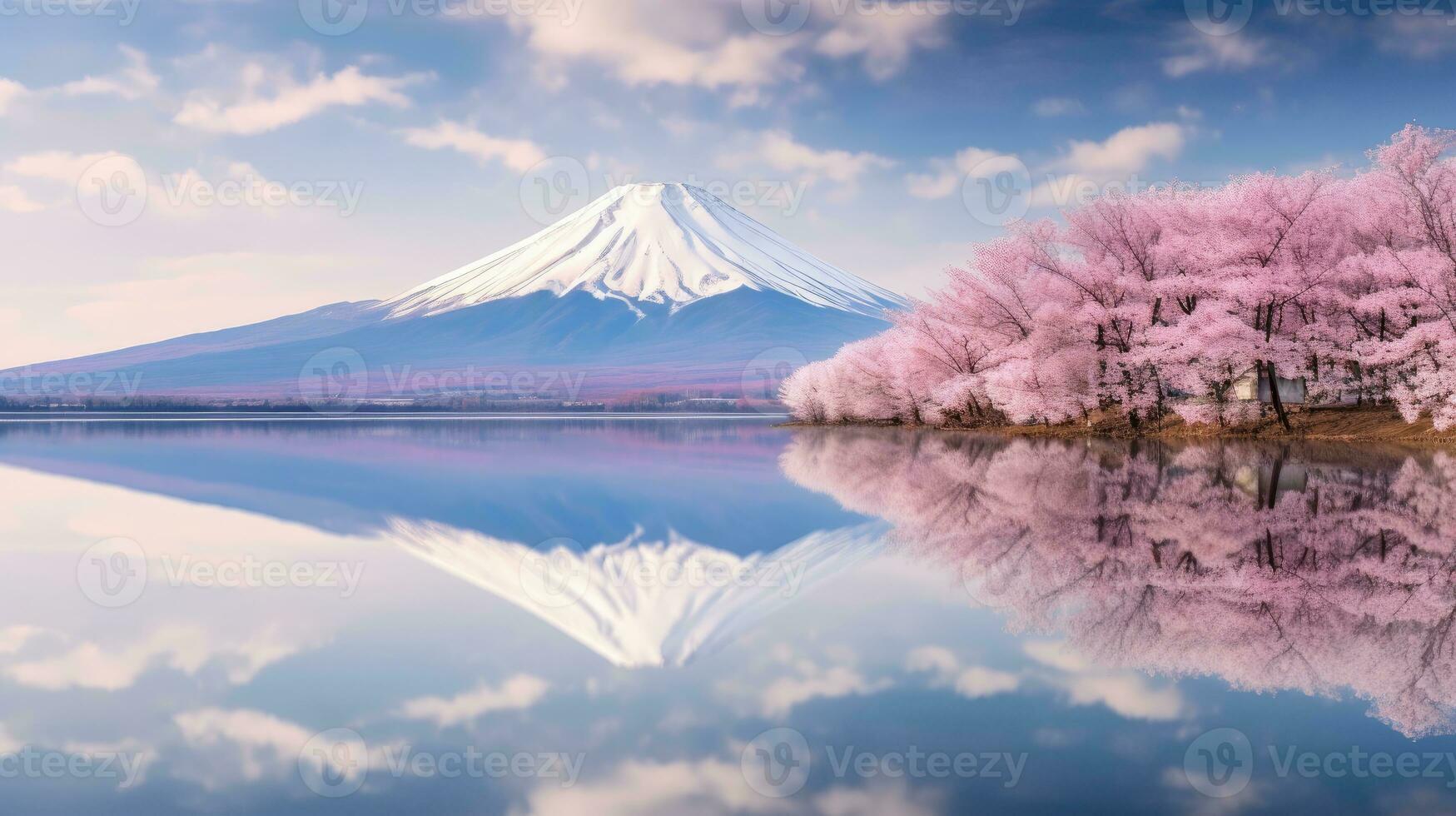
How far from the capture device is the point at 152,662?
6316mm

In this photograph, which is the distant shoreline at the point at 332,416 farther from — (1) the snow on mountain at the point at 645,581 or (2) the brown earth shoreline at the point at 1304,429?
(1) the snow on mountain at the point at 645,581

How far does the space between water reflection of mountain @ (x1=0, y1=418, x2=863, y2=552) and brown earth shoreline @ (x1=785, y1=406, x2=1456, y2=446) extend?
1245 centimetres

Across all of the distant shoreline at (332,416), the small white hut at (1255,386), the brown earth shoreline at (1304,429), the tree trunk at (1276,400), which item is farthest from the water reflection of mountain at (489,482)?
the distant shoreline at (332,416)

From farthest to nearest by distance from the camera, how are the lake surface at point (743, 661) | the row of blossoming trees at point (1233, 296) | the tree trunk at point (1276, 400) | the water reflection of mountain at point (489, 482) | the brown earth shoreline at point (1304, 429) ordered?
the tree trunk at point (1276, 400) < the brown earth shoreline at point (1304, 429) < the row of blossoming trees at point (1233, 296) < the water reflection of mountain at point (489, 482) < the lake surface at point (743, 661)

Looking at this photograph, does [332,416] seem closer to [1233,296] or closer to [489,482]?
[489,482]

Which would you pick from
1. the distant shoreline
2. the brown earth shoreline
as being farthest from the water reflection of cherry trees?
the distant shoreline

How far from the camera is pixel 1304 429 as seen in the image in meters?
34.2

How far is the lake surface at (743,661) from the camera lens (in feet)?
14.2

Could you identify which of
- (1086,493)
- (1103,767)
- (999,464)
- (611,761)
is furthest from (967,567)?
(999,464)

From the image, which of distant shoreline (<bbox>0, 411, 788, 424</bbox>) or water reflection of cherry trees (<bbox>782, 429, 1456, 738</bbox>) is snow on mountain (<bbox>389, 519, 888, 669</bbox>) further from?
distant shoreline (<bbox>0, 411, 788, 424</bbox>)

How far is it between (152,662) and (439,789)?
3.14 m

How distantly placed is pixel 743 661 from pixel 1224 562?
5323mm

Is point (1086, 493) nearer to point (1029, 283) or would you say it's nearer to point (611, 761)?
point (611, 761)

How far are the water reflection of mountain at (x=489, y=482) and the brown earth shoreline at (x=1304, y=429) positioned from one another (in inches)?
490
